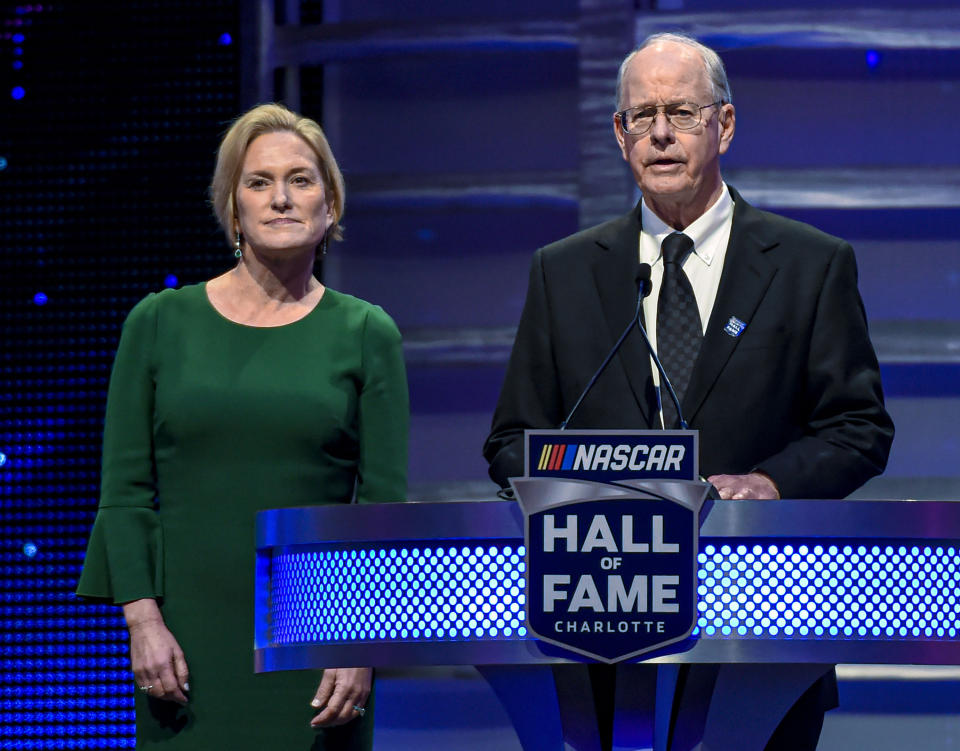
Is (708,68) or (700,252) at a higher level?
(708,68)

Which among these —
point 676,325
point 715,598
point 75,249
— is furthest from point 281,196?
point 75,249

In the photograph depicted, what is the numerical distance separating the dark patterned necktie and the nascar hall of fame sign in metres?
0.43

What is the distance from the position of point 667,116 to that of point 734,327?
337 millimetres

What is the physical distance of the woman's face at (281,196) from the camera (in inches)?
86.0

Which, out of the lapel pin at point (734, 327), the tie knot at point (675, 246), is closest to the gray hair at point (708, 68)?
the tie knot at point (675, 246)

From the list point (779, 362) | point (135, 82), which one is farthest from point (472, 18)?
point (779, 362)

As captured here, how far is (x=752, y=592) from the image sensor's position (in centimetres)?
129

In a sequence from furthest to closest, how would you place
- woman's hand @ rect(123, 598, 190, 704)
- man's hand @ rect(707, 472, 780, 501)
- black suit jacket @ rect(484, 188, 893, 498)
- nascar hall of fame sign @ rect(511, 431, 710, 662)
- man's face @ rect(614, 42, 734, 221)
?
woman's hand @ rect(123, 598, 190, 704)
man's face @ rect(614, 42, 734, 221)
black suit jacket @ rect(484, 188, 893, 498)
man's hand @ rect(707, 472, 780, 501)
nascar hall of fame sign @ rect(511, 431, 710, 662)

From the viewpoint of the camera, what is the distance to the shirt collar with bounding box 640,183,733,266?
190 cm

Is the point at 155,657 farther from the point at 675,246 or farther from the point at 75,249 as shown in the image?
the point at 75,249

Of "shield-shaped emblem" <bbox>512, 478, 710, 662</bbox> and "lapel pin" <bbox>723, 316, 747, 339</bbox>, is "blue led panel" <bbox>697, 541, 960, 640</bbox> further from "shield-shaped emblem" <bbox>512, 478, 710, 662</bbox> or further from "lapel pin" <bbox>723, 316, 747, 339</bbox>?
"lapel pin" <bbox>723, 316, 747, 339</bbox>

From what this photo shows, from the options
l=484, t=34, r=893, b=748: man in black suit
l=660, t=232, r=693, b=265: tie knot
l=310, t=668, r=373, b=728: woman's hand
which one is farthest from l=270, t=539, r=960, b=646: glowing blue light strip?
l=310, t=668, r=373, b=728: woman's hand

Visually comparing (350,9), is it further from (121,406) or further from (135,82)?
(121,406)

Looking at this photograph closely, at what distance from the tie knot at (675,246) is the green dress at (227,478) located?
554mm
